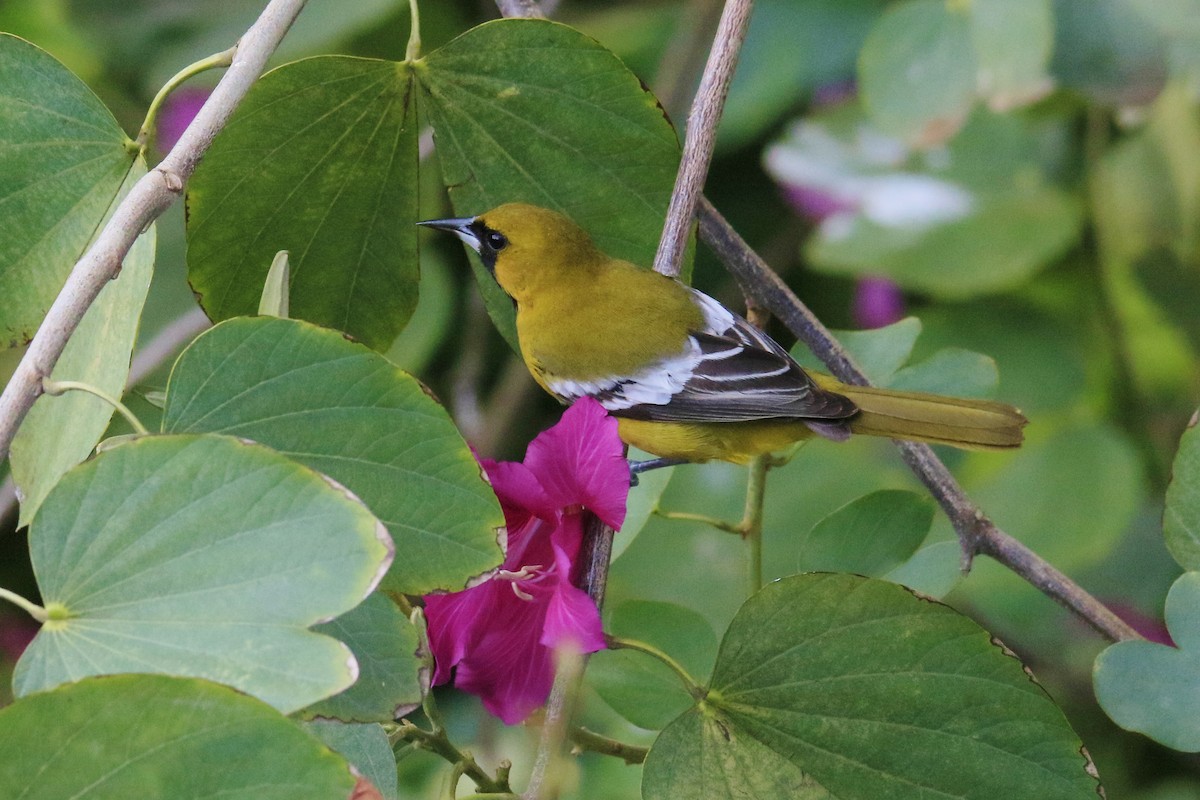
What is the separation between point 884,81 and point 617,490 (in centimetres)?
138

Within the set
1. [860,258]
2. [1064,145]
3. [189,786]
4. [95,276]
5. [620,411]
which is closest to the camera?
[189,786]

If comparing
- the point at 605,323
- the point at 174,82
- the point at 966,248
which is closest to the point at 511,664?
the point at 174,82

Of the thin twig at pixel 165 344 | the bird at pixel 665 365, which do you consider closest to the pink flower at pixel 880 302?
the bird at pixel 665 365

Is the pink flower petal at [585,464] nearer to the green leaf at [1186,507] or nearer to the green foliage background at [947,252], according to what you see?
the green leaf at [1186,507]

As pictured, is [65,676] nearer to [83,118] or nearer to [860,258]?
[83,118]

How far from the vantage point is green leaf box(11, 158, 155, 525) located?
1.00 meters

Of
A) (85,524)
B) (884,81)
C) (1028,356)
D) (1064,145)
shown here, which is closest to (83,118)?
(85,524)

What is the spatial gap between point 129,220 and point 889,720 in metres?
0.75

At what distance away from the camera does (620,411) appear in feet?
6.68

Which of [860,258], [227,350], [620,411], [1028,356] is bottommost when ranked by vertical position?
[1028,356]

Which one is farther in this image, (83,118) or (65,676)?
(83,118)

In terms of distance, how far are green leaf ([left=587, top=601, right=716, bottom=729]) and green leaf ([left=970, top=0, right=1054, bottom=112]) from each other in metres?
1.25

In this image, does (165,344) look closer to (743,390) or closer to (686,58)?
(743,390)

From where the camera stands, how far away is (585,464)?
1.15 meters
